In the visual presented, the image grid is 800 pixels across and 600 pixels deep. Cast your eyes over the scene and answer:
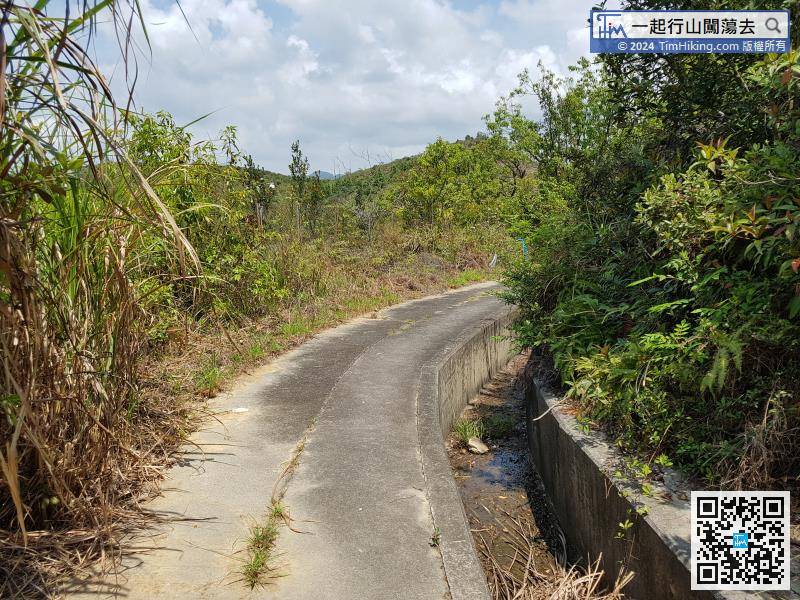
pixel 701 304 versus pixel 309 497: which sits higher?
pixel 701 304

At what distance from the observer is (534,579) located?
4156mm

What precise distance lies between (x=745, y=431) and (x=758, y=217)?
1226mm

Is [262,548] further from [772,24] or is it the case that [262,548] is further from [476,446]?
[772,24]

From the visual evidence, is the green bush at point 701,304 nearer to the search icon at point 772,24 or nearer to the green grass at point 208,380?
the search icon at point 772,24

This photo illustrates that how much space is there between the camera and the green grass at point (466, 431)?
6.93 m

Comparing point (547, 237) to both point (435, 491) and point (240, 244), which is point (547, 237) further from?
point (240, 244)

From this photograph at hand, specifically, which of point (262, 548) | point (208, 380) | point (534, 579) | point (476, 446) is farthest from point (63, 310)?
point (476, 446)

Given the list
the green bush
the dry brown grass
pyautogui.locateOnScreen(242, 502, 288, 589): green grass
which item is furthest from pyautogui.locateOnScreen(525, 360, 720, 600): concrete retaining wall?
Result: pyautogui.locateOnScreen(242, 502, 288, 589): green grass

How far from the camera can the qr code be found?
8.83 feet

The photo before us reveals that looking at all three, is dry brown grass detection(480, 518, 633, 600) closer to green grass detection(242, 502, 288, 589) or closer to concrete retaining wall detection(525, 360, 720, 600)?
concrete retaining wall detection(525, 360, 720, 600)

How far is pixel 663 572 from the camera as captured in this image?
306 cm

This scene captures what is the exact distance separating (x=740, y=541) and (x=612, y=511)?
2.80 ft

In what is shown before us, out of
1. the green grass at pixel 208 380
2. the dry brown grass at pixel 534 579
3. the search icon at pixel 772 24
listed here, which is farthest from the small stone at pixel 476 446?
the search icon at pixel 772 24

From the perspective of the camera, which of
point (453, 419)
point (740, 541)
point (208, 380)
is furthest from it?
point (453, 419)
